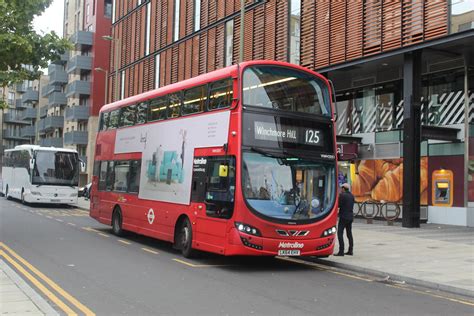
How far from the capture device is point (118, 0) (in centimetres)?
4688

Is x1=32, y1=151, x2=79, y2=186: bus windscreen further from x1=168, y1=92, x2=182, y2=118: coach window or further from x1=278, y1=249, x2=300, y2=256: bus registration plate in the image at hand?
x1=278, y1=249, x2=300, y2=256: bus registration plate

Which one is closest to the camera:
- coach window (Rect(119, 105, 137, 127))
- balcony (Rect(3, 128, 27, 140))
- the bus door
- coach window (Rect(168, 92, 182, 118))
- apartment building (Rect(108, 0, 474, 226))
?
the bus door

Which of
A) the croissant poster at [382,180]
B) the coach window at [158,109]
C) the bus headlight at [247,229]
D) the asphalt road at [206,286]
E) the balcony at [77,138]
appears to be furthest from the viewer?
the balcony at [77,138]

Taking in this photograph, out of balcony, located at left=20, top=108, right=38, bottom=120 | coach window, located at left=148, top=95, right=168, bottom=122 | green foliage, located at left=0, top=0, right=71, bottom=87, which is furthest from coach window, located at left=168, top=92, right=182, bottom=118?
balcony, located at left=20, top=108, right=38, bottom=120

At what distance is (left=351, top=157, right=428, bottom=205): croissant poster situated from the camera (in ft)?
73.9

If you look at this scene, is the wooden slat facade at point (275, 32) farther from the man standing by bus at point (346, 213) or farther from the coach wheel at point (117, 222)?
the coach wheel at point (117, 222)

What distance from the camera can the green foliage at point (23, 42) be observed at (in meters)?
14.0

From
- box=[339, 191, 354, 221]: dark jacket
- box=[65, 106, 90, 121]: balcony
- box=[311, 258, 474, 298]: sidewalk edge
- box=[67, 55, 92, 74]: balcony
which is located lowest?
box=[311, 258, 474, 298]: sidewalk edge

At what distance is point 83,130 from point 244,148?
172ft

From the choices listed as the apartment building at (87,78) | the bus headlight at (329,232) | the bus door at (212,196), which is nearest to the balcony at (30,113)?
the apartment building at (87,78)

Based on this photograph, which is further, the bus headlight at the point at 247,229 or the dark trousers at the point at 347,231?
the dark trousers at the point at 347,231

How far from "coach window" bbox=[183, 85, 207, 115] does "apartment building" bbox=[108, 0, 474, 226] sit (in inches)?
385

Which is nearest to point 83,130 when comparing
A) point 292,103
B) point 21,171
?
point 21,171

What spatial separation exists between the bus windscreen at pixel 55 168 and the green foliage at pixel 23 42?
13.9 m
